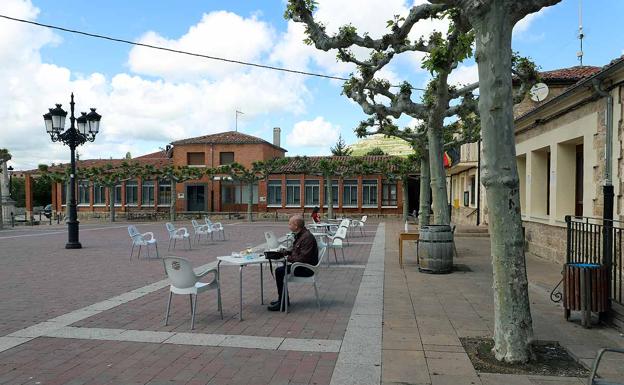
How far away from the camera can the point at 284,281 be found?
22.3ft

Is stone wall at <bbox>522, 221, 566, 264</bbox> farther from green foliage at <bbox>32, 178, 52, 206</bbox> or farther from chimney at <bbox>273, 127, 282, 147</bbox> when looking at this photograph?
green foliage at <bbox>32, 178, 52, 206</bbox>

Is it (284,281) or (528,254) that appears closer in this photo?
(284,281)

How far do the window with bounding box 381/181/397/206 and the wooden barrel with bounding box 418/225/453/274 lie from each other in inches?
1136

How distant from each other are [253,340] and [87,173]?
37.8 m

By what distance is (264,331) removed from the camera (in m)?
5.81

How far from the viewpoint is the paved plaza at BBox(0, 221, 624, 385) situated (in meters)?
4.41

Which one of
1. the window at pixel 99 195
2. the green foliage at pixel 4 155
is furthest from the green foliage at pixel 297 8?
the window at pixel 99 195

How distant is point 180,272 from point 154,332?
0.75 m

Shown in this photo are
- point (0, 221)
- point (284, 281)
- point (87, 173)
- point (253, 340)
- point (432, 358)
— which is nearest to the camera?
point (432, 358)

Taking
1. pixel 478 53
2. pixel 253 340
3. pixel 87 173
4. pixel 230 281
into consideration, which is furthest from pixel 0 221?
pixel 478 53

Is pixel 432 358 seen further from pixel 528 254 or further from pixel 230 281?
pixel 528 254

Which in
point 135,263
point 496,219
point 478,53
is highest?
point 478,53

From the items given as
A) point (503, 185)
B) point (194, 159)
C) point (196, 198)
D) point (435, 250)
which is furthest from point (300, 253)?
point (194, 159)

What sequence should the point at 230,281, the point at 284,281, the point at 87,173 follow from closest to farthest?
1. the point at 284,281
2. the point at 230,281
3. the point at 87,173
